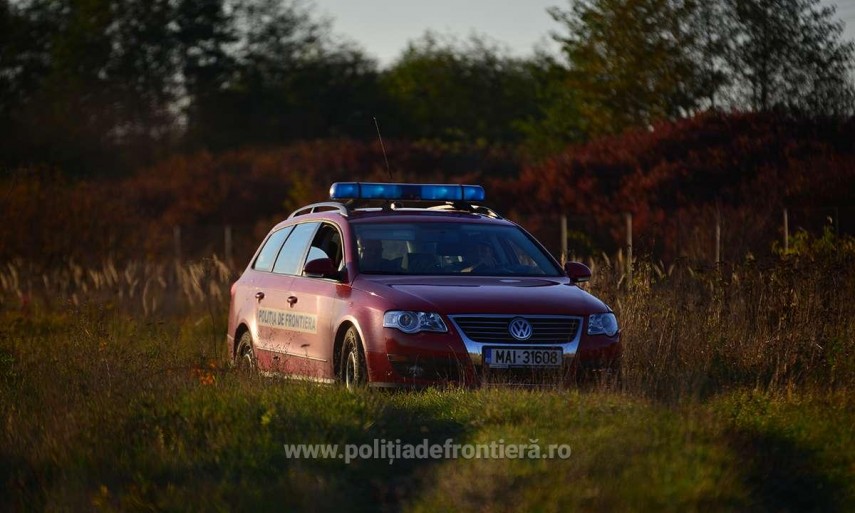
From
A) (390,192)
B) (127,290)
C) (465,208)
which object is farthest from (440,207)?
(127,290)

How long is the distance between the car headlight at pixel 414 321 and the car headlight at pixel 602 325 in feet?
3.66

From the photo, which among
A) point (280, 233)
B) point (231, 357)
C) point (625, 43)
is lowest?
point (231, 357)

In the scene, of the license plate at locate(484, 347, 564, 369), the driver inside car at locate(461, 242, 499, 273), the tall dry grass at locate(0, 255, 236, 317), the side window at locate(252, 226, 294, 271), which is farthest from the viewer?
the tall dry grass at locate(0, 255, 236, 317)

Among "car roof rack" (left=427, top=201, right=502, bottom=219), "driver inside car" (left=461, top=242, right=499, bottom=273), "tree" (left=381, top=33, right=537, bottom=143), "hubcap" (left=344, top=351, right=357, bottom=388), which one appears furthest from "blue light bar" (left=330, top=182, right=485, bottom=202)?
"tree" (left=381, top=33, right=537, bottom=143)

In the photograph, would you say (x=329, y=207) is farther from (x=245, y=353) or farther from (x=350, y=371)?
(x=350, y=371)

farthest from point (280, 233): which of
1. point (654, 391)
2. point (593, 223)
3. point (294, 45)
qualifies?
point (294, 45)

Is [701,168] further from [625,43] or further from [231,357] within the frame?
[231,357]

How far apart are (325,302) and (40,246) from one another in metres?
17.0

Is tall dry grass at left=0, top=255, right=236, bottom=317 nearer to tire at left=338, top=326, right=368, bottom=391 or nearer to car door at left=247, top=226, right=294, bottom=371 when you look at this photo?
car door at left=247, top=226, right=294, bottom=371

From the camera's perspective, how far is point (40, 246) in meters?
27.5

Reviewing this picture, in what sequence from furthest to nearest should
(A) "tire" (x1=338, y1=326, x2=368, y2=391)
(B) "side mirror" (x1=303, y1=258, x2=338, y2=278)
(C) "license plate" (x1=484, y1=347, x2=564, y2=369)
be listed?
(B) "side mirror" (x1=303, y1=258, x2=338, y2=278) → (A) "tire" (x1=338, y1=326, x2=368, y2=391) → (C) "license plate" (x1=484, y1=347, x2=564, y2=369)

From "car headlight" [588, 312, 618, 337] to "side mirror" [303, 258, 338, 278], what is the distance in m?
2.04

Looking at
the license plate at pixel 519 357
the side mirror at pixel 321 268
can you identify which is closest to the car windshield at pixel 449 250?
the side mirror at pixel 321 268

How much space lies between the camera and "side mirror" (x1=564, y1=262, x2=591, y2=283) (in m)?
12.1
